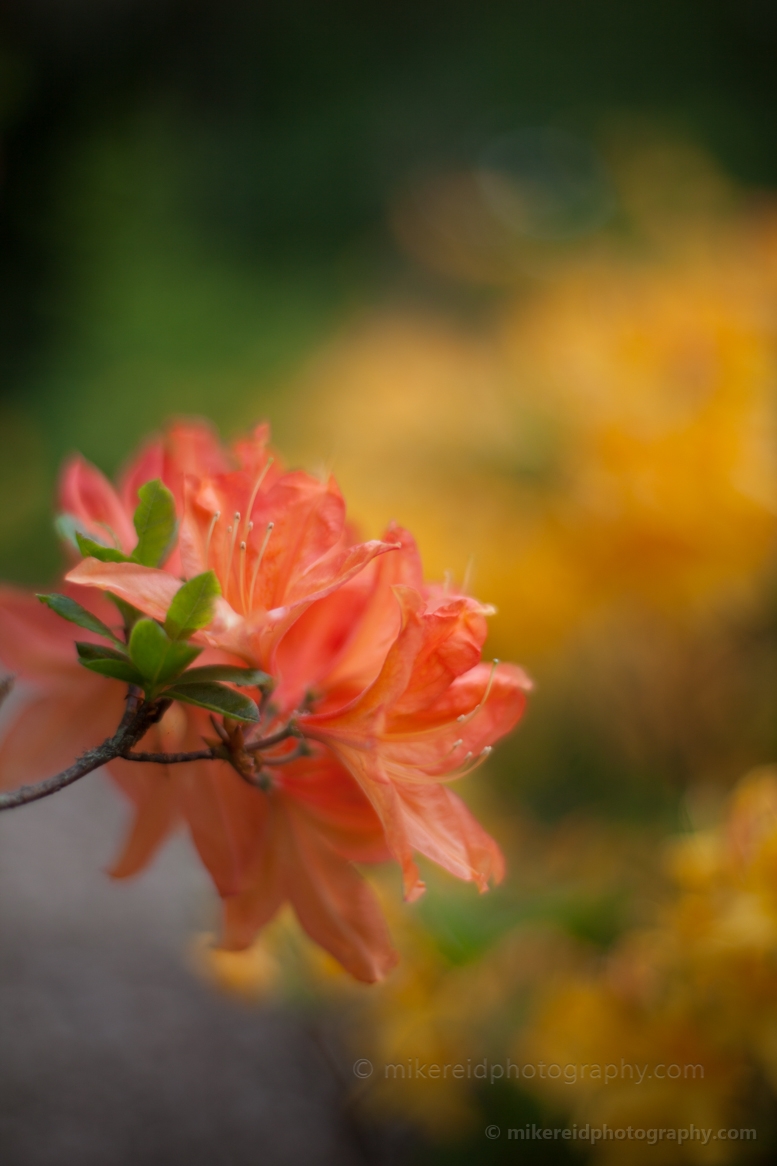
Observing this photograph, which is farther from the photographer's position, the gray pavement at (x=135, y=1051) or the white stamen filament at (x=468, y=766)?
the gray pavement at (x=135, y=1051)

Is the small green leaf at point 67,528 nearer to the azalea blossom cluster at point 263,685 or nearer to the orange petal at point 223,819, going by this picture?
the azalea blossom cluster at point 263,685

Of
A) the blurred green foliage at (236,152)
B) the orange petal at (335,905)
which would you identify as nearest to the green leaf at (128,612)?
the orange petal at (335,905)

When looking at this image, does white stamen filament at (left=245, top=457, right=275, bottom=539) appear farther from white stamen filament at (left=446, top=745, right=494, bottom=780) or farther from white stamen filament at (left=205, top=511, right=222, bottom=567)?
white stamen filament at (left=446, top=745, right=494, bottom=780)

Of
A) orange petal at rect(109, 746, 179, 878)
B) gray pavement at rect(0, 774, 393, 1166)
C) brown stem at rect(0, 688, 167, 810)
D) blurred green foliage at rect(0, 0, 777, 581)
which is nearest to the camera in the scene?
brown stem at rect(0, 688, 167, 810)

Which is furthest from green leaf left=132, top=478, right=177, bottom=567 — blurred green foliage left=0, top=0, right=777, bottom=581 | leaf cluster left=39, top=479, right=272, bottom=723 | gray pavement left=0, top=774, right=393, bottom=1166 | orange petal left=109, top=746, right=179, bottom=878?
blurred green foliage left=0, top=0, right=777, bottom=581

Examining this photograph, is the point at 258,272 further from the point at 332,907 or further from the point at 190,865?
the point at 332,907

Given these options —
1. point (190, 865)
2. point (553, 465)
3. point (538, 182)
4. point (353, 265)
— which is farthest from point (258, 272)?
point (553, 465)
